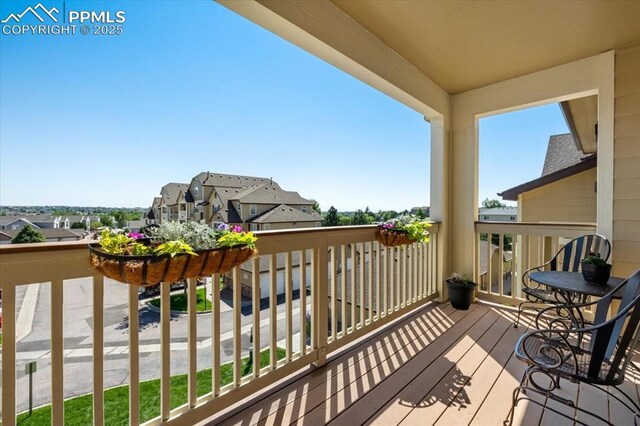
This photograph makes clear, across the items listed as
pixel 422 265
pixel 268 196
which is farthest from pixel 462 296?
pixel 268 196

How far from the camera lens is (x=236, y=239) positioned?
146 centimetres

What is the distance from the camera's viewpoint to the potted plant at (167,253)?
1.17m

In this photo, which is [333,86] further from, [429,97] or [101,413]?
[101,413]

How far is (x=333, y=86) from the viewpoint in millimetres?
5305

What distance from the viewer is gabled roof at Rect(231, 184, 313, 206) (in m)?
2.05

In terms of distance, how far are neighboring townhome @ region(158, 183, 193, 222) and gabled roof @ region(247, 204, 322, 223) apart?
1.42 feet

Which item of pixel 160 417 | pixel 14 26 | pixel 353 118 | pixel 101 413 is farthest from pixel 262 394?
pixel 353 118

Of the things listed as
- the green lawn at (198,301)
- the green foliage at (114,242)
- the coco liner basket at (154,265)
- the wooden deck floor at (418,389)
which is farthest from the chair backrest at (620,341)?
the green foliage at (114,242)

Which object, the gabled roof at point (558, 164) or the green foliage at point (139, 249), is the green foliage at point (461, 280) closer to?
the gabled roof at point (558, 164)

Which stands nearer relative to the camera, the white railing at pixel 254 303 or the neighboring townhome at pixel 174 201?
the white railing at pixel 254 303

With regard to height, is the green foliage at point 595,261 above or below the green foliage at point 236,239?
below

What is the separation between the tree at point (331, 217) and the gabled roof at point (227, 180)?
0.63 meters

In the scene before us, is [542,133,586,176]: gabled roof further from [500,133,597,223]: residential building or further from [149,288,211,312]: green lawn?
[149,288,211,312]: green lawn

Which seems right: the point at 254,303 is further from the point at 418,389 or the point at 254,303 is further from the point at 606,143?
the point at 606,143
